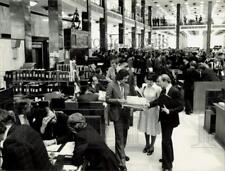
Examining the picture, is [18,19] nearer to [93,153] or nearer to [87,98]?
[87,98]

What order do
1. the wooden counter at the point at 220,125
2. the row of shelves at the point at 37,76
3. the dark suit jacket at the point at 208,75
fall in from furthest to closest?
the dark suit jacket at the point at 208,75
the row of shelves at the point at 37,76
the wooden counter at the point at 220,125

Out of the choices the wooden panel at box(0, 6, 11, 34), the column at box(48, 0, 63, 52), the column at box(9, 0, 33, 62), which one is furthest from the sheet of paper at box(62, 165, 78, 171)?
the wooden panel at box(0, 6, 11, 34)

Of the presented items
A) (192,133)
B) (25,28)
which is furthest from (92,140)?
(25,28)

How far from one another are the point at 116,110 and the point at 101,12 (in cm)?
1280

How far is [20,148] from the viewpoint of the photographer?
8.41 ft

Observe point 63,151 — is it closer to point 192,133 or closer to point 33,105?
point 33,105

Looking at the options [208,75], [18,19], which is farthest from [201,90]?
[18,19]

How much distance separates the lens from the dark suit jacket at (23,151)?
8.33 ft

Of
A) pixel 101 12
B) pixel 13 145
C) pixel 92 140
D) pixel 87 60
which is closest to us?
pixel 13 145

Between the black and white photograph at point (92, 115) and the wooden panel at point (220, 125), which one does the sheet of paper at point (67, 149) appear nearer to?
the black and white photograph at point (92, 115)

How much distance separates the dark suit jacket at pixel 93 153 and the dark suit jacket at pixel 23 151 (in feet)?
1.10

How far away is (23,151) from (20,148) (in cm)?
4

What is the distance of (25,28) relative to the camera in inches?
332

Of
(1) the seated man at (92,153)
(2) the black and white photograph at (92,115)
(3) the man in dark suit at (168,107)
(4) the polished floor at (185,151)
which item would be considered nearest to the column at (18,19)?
(2) the black and white photograph at (92,115)
